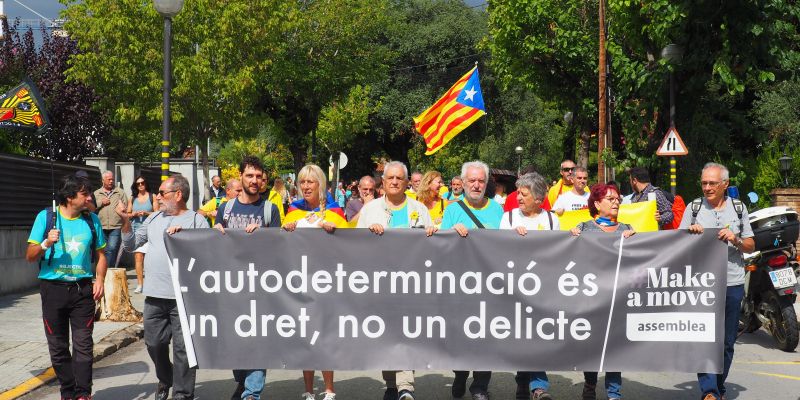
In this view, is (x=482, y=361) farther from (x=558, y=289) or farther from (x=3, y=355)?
(x=3, y=355)

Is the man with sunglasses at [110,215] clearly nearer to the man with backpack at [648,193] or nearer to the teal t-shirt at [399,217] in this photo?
the man with backpack at [648,193]

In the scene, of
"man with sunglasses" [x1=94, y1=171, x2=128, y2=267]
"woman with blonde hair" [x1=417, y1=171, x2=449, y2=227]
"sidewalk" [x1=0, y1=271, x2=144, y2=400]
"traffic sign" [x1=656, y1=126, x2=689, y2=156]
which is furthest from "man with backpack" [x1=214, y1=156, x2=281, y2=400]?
"traffic sign" [x1=656, y1=126, x2=689, y2=156]

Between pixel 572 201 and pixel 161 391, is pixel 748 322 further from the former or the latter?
pixel 161 391

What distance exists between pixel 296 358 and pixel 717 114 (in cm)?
1577

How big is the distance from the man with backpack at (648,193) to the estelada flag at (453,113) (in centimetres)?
416

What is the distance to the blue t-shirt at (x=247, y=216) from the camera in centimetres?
666

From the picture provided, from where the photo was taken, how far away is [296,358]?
6.33 metres

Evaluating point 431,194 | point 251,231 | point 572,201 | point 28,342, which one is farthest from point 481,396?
point 28,342

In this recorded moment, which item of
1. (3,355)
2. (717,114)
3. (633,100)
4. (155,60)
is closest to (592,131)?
(633,100)

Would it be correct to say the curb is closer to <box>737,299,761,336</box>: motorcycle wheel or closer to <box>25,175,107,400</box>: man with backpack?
<box>25,175,107,400</box>: man with backpack

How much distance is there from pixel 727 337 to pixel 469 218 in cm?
207

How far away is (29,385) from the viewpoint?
7.53 m

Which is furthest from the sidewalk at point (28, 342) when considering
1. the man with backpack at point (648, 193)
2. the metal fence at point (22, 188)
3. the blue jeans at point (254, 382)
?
the man with backpack at point (648, 193)

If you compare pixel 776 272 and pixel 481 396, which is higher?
pixel 776 272
